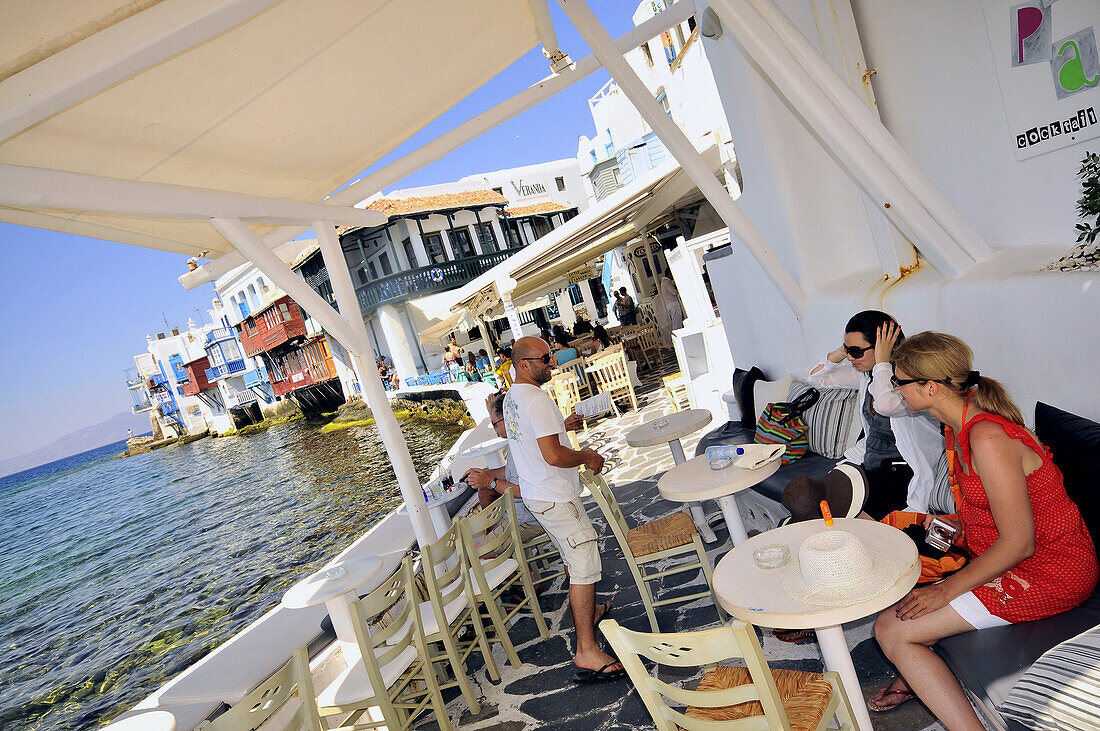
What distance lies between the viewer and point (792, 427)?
14.7ft

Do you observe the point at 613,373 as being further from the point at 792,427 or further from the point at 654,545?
the point at 654,545

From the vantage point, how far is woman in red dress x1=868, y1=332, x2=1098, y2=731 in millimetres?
1907

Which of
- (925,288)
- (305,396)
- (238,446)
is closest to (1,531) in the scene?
(238,446)

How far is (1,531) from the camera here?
4956 cm

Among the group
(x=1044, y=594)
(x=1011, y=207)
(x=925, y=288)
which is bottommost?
→ (x=1044, y=594)

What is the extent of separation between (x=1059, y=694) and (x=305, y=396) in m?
46.4

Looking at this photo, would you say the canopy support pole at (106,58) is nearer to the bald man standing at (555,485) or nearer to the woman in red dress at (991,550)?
the bald man standing at (555,485)

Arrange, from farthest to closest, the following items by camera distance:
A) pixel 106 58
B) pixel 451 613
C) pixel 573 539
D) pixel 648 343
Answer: pixel 648 343 < pixel 451 613 < pixel 573 539 < pixel 106 58

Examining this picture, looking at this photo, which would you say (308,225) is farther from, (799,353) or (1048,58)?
(1048,58)

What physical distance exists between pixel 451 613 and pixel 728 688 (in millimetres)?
2225

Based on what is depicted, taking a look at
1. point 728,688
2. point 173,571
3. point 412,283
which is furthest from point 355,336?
point 412,283

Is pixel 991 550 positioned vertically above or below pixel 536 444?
below

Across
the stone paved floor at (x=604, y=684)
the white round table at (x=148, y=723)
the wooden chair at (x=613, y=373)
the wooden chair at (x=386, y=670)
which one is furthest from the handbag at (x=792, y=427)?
the wooden chair at (x=613, y=373)

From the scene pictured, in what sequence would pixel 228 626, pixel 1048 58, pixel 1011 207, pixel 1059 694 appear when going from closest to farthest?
pixel 1059 694, pixel 1048 58, pixel 1011 207, pixel 228 626
